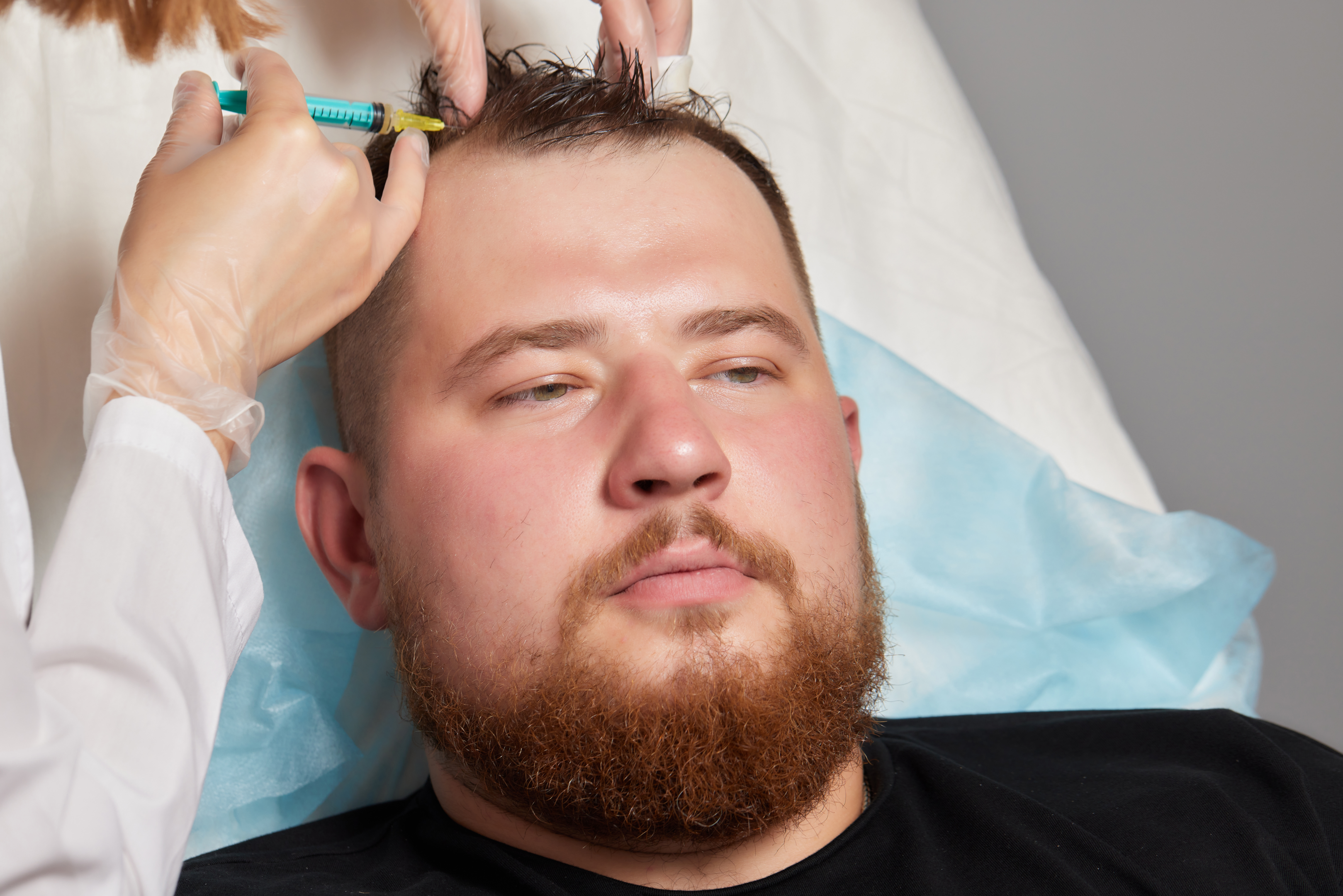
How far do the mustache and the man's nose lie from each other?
0.02 meters

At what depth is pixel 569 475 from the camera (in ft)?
3.00

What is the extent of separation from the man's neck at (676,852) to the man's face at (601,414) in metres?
0.19

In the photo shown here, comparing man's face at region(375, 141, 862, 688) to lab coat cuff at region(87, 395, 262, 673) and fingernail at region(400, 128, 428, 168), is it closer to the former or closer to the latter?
fingernail at region(400, 128, 428, 168)

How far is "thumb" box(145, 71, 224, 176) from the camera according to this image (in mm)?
938

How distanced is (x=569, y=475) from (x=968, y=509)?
2.79 ft

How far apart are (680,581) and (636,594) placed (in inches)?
1.6

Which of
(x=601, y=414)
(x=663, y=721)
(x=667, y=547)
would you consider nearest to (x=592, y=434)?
(x=601, y=414)

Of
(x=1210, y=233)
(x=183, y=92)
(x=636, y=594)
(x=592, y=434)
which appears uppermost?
(x=183, y=92)

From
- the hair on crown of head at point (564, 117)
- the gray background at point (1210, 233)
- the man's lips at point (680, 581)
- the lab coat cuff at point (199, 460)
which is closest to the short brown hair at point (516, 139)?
the hair on crown of head at point (564, 117)

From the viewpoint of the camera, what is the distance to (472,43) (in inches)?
47.9

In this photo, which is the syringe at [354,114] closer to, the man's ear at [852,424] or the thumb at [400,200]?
the thumb at [400,200]

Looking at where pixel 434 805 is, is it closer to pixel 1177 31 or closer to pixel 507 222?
pixel 507 222

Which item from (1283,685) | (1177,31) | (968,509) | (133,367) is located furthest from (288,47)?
(1283,685)

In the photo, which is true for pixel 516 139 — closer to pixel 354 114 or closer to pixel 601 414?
pixel 354 114
